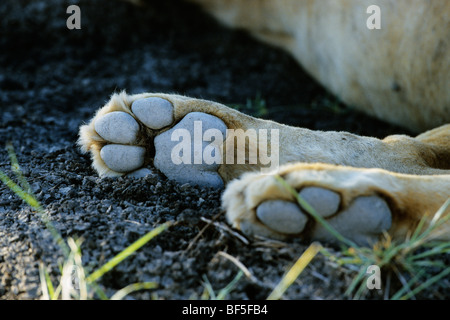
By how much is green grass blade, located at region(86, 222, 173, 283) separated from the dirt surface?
0.06ft

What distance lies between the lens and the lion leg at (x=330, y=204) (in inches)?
48.8

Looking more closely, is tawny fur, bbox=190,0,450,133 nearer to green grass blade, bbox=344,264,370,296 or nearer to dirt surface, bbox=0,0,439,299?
dirt surface, bbox=0,0,439,299

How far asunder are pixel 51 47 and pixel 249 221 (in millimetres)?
2487

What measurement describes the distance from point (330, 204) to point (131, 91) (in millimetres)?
1812

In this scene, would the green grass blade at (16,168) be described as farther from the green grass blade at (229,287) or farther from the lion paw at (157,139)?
A: the green grass blade at (229,287)

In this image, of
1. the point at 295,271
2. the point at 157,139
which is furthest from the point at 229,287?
the point at 157,139

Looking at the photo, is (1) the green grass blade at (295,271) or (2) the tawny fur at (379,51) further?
(2) the tawny fur at (379,51)

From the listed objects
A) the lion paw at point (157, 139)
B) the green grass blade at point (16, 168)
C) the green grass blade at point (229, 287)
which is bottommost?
the green grass blade at point (229, 287)

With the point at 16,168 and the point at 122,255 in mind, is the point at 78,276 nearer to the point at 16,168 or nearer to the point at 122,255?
the point at 122,255

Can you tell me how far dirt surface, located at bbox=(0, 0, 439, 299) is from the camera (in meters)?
1.27

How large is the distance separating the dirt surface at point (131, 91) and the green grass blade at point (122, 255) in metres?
0.02

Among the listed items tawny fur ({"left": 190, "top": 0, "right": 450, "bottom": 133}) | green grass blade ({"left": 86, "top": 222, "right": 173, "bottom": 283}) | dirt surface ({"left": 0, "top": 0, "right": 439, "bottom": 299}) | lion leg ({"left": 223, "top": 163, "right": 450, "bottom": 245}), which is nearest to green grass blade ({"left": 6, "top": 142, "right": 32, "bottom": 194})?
dirt surface ({"left": 0, "top": 0, "right": 439, "bottom": 299})

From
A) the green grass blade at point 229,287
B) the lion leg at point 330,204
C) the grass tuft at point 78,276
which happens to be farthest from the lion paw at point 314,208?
the grass tuft at point 78,276
